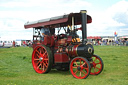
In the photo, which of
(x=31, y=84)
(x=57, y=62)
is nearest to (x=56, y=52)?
(x=57, y=62)

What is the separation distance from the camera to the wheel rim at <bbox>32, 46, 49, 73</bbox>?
8375 mm

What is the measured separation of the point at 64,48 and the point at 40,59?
1.20m

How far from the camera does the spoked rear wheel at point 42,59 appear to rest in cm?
808

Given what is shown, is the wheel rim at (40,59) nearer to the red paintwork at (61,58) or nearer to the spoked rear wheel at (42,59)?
the spoked rear wheel at (42,59)

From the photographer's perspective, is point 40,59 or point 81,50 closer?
point 81,50

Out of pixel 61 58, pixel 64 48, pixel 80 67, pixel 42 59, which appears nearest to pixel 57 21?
pixel 64 48

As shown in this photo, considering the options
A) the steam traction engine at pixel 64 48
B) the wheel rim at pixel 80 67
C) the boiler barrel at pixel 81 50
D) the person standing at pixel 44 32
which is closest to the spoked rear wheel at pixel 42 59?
the steam traction engine at pixel 64 48

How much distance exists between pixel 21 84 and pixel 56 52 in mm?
2422

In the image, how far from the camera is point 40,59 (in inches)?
336

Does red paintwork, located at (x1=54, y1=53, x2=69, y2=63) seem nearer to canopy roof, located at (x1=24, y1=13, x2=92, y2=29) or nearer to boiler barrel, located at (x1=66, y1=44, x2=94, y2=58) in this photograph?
boiler barrel, located at (x1=66, y1=44, x2=94, y2=58)

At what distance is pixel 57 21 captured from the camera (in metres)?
7.97

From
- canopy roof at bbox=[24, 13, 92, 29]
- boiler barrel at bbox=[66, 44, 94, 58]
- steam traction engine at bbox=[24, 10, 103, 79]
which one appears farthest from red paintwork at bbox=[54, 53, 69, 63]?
canopy roof at bbox=[24, 13, 92, 29]

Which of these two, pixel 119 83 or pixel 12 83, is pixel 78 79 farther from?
pixel 12 83

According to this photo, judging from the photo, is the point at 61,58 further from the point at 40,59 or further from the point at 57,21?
the point at 57,21
